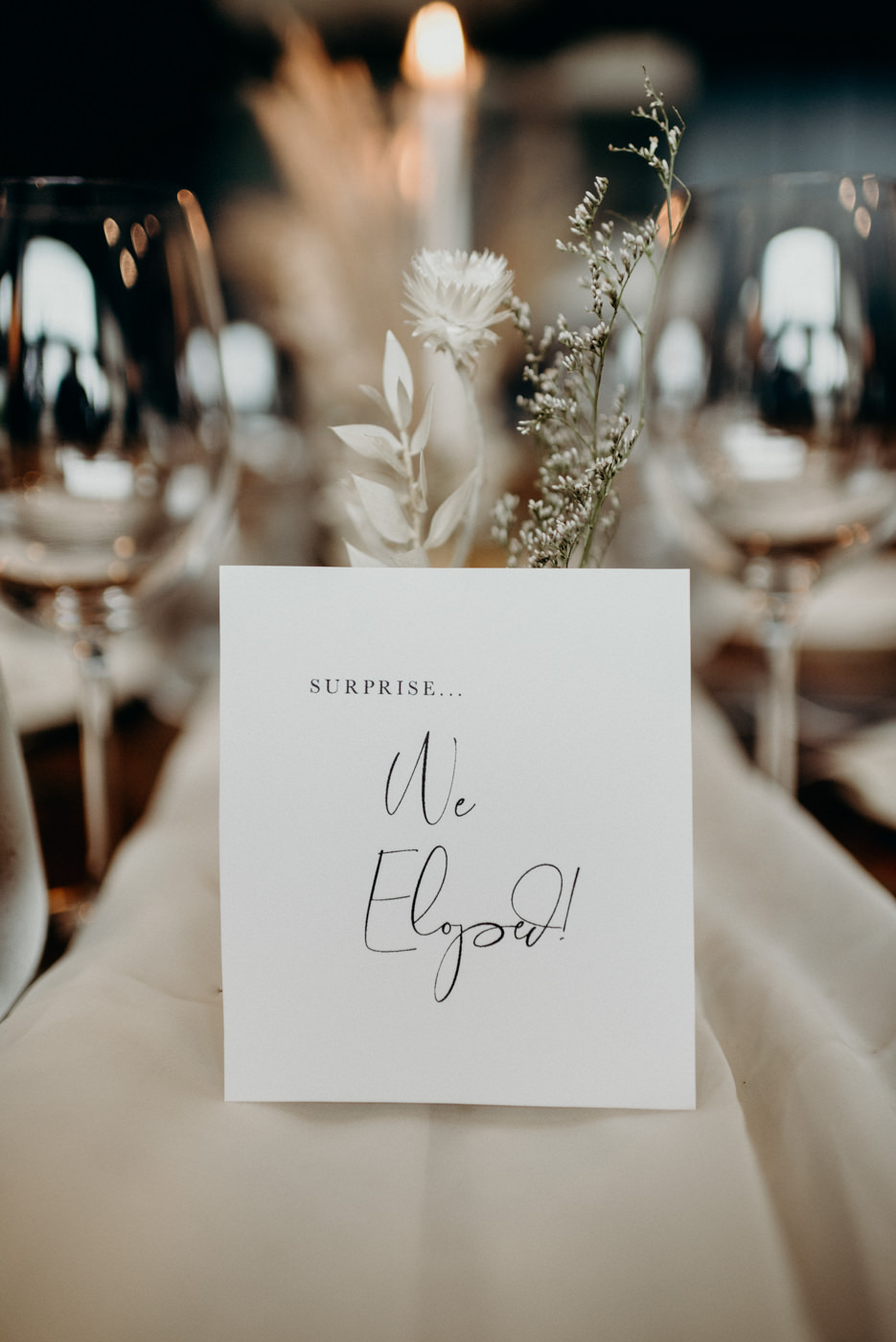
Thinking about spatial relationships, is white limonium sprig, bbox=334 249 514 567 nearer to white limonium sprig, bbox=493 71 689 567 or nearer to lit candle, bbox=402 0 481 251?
white limonium sprig, bbox=493 71 689 567

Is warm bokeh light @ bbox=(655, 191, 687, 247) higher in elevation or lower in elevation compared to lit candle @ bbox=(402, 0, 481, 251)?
lower

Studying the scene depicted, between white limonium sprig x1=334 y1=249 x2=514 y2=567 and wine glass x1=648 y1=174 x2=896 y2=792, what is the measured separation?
217 mm

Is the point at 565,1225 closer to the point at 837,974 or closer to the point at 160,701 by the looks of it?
the point at 837,974

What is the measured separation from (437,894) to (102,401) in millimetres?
283

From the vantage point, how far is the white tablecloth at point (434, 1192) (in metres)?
0.22

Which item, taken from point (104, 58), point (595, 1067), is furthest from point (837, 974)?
point (104, 58)

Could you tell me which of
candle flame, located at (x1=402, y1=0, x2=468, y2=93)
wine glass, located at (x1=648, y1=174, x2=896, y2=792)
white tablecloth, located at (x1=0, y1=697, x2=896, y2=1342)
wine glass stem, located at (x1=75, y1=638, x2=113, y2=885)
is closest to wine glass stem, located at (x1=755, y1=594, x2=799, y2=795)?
wine glass, located at (x1=648, y1=174, x2=896, y2=792)

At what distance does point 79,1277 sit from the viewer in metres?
0.23

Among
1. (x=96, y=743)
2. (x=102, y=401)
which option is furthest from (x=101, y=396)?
(x=96, y=743)

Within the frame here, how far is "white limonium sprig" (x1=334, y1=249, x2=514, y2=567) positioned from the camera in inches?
11.3

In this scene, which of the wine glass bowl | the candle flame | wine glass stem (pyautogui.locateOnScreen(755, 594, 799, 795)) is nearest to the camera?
the wine glass bowl

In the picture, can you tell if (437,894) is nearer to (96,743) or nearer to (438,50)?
(96,743)

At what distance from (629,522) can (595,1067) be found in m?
0.71

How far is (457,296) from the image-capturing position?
29 cm
